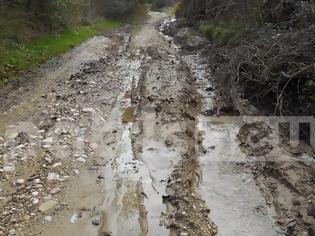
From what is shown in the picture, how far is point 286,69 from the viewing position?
9.32m

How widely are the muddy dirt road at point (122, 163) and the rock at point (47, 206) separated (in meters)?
0.02

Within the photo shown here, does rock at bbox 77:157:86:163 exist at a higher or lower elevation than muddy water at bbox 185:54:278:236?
higher

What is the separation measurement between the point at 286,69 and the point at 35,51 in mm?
11383

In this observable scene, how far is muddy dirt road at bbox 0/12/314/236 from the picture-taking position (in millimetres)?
6578

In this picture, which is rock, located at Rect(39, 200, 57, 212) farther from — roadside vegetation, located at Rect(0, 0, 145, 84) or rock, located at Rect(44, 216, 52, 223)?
roadside vegetation, located at Rect(0, 0, 145, 84)

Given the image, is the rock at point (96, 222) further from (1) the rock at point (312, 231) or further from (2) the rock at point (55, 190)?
(1) the rock at point (312, 231)

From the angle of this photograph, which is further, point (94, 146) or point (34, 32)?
point (34, 32)

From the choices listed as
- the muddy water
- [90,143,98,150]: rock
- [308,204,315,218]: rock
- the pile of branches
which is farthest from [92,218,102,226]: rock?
the pile of branches

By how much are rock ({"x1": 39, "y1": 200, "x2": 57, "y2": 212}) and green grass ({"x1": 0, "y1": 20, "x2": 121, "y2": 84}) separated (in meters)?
7.44

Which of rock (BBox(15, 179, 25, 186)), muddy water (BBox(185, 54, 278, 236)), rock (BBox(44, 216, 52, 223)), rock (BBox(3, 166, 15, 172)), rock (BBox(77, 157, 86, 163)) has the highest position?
rock (BBox(3, 166, 15, 172))

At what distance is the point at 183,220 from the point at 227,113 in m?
5.01

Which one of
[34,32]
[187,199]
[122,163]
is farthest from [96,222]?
[34,32]

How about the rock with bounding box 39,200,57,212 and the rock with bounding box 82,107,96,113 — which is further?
the rock with bounding box 82,107,96,113

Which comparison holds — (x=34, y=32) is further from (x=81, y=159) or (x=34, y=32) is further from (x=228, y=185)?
(x=228, y=185)
